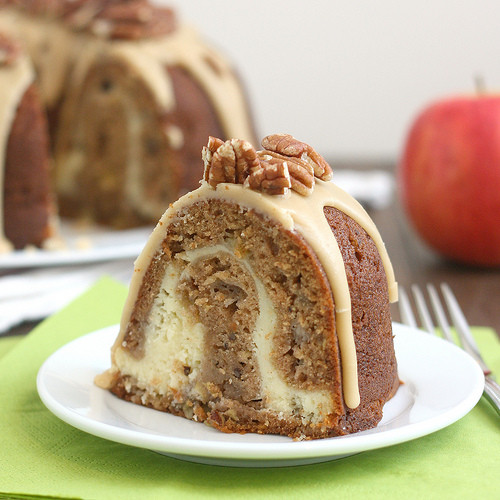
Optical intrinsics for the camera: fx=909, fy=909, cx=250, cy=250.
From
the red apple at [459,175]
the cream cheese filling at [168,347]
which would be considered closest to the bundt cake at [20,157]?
the red apple at [459,175]

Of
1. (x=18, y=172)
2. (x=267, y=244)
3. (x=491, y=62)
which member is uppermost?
(x=267, y=244)

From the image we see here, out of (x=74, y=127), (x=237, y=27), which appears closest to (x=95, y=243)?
(x=74, y=127)

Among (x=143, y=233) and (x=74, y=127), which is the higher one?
(x=74, y=127)

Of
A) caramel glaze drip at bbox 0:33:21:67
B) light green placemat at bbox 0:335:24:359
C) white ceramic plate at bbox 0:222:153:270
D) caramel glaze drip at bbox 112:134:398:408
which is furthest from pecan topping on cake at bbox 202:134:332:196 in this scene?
caramel glaze drip at bbox 0:33:21:67

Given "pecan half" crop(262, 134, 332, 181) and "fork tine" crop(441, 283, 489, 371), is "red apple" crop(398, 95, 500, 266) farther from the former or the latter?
"pecan half" crop(262, 134, 332, 181)

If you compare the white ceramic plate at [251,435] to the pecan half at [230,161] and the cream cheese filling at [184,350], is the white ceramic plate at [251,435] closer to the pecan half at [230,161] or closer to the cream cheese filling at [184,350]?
the cream cheese filling at [184,350]

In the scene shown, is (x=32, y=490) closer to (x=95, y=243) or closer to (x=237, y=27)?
(x=95, y=243)
